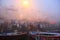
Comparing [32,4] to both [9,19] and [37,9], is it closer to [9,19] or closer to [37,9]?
[37,9]

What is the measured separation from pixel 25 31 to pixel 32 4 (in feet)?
1.38

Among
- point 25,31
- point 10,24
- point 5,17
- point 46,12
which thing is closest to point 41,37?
point 25,31

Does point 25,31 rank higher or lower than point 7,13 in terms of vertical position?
lower

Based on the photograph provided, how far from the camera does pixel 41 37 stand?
1.80m

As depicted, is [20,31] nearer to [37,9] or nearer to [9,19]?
[9,19]

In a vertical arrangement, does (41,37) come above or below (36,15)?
below

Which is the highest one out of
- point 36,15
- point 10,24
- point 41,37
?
point 36,15

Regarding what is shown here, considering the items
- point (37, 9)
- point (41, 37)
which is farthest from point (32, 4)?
point (41, 37)

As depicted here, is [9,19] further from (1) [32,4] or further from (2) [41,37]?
(2) [41,37]

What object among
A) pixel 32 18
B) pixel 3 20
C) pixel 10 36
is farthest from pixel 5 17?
pixel 32 18

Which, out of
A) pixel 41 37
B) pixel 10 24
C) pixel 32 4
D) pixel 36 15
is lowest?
pixel 41 37

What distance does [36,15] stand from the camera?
184 centimetres

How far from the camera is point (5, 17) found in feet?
5.90

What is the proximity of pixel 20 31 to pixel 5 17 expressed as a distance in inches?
11.9
